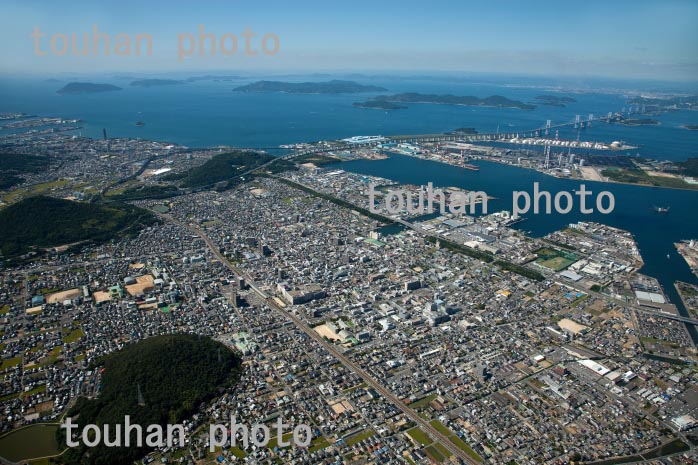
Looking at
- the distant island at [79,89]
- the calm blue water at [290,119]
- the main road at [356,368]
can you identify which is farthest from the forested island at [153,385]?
the distant island at [79,89]

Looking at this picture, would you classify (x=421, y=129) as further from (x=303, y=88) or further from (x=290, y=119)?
(x=303, y=88)

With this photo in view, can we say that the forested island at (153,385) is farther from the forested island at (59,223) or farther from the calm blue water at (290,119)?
the calm blue water at (290,119)

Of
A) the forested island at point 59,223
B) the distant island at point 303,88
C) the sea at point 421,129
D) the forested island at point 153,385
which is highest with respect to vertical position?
the distant island at point 303,88

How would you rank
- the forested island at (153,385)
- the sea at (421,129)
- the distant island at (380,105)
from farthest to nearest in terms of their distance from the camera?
the distant island at (380,105) → the sea at (421,129) → the forested island at (153,385)

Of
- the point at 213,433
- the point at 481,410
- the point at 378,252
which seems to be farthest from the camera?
the point at 378,252

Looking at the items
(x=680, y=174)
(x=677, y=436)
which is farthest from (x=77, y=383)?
(x=680, y=174)

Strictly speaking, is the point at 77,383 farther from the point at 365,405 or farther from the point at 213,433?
the point at 365,405

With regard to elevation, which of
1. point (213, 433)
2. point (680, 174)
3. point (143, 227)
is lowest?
point (213, 433)
